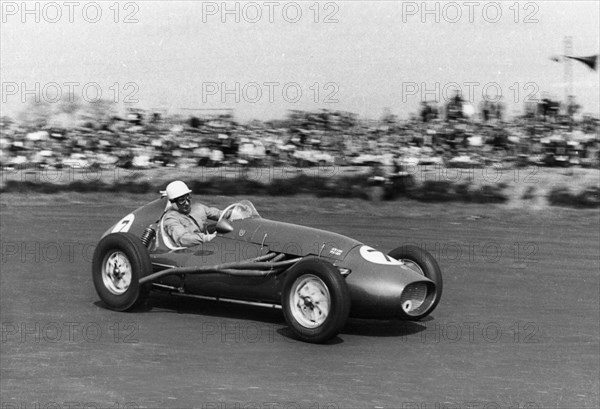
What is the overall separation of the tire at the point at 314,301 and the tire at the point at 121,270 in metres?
1.50

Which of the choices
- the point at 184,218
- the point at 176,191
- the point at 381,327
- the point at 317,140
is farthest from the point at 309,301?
the point at 317,140

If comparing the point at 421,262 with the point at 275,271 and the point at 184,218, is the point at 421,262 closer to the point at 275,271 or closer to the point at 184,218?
the point at 275,271

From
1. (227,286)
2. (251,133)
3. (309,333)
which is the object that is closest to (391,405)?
(309,333)

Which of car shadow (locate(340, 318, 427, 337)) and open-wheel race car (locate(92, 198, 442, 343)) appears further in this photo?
car shadow (locate(340, 318, 427, 337))

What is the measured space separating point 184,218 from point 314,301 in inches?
79.6

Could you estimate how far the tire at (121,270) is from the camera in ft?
26.1

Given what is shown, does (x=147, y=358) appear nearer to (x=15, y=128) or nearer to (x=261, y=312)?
(x=261, y=312)

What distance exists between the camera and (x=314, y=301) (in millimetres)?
6961

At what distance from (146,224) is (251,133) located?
11433 millimetres

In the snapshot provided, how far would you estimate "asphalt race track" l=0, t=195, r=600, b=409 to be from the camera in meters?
5.54

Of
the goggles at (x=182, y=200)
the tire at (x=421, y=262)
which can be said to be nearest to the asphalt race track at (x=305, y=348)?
the tire at (x=421, y=262)

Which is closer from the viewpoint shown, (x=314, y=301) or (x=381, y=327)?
(x=314, y=301)

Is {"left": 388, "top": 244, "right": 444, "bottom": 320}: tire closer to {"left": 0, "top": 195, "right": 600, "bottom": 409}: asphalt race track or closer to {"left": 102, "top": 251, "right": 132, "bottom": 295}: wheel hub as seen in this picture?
{"left": 0, "top": 195, "right": 600, "bottom": 409}: asphalt race track

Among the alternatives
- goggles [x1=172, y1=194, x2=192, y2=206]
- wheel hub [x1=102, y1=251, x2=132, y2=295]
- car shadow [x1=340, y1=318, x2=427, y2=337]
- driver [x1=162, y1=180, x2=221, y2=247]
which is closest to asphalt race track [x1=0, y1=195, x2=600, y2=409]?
car shadow [x1=340, y1=318, x2=427, y2=337]
